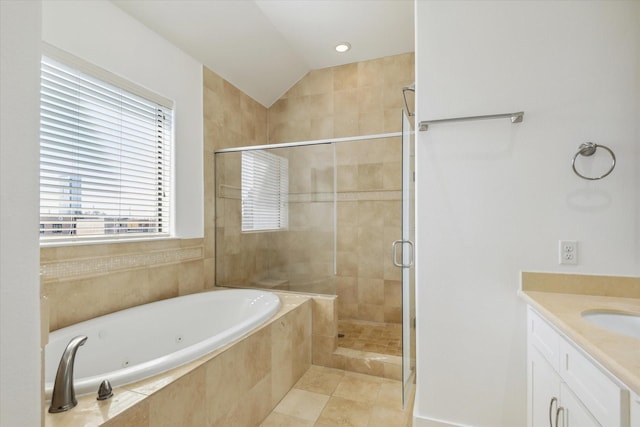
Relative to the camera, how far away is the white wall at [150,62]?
181 centimetres

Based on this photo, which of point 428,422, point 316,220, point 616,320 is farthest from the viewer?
point 316,220

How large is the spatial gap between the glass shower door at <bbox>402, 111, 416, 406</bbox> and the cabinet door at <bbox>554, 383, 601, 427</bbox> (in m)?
0.74

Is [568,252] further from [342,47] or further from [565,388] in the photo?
[342,47]

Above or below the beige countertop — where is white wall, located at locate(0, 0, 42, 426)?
above

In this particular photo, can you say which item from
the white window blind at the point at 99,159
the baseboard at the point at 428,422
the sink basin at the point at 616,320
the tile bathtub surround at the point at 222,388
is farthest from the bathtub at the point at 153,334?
the sink basin at the point at 616,320

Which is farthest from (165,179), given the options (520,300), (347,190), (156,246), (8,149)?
(520,300)

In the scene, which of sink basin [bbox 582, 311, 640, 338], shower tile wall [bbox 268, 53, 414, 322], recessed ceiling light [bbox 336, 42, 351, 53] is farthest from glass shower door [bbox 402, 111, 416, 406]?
recessed ceiling light [bbox 336, 42, 351, 53]

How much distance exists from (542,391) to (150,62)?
3090 mm

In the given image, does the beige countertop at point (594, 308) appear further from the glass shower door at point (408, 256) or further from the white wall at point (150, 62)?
the white wall at point (150, 62)

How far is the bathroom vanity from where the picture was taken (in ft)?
2.45

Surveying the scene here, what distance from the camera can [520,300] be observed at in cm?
150

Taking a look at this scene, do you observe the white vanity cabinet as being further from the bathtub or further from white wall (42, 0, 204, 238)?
white wall (42, 0, 204, 238)

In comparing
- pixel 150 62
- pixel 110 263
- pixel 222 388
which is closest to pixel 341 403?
pixel 222 388

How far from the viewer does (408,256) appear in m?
1.89
